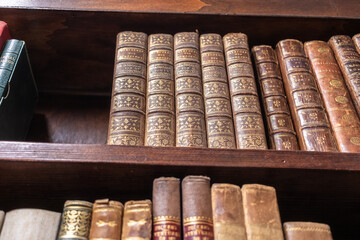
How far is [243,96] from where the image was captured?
89 centimetres

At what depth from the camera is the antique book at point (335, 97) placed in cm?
82

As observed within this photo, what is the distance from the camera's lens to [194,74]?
3.05 ft

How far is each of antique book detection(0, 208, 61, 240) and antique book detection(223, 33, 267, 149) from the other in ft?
1.33

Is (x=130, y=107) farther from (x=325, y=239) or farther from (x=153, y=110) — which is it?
(x=325, y=239)

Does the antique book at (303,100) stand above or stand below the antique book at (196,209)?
above

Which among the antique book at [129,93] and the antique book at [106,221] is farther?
the antique book at [129,93]

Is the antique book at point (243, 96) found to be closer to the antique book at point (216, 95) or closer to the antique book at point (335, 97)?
the antique book at point (216, 95)

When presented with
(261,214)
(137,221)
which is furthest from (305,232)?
(137,221)

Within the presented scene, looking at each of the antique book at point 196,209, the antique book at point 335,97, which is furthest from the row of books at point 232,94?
the antique book at point 196,209

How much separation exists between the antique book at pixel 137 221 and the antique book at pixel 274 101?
327 mm

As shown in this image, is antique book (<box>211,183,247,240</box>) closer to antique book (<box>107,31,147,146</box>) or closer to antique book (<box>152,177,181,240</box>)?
antique book (<box>152,177,181,240</box>)

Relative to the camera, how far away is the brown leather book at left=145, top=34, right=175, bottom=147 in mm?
816

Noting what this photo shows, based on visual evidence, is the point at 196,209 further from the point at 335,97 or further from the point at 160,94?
the point at 335,97

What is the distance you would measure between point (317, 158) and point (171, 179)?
0.29 metres
